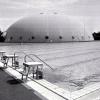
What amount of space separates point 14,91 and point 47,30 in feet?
166

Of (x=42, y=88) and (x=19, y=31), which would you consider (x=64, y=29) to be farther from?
(x=42, y=88)

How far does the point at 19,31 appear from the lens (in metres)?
57.9

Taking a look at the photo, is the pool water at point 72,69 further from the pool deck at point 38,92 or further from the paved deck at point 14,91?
the paved deck at point 14,91

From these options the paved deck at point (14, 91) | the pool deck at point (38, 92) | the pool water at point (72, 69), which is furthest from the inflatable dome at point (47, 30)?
the pool deck at point (38, 92)

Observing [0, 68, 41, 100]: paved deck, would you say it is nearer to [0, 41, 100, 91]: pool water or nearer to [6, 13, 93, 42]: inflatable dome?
[0, 41, 100, 91]: pool water

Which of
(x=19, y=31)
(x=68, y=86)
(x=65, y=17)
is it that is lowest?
(x=68, y=86)

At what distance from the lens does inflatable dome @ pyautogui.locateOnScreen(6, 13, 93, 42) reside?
54375mm

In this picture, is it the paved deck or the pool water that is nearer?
the paved deck

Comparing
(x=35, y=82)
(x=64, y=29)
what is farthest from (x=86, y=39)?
(x=35, y=82)

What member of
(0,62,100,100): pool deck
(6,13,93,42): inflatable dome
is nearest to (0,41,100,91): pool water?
(0,62,100,100): pool deck

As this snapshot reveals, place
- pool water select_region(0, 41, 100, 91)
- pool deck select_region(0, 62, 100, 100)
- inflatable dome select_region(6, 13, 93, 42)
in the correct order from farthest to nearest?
inflatable dome select_region(6, 13, 93, 42) → pool water select_region(0, 41, 100, 91) → pool deck select_region(0, 62, 100, 100)

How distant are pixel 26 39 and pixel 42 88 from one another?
48885 millimetres

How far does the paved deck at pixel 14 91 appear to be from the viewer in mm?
4801

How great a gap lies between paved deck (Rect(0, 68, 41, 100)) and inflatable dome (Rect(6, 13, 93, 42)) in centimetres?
4688
